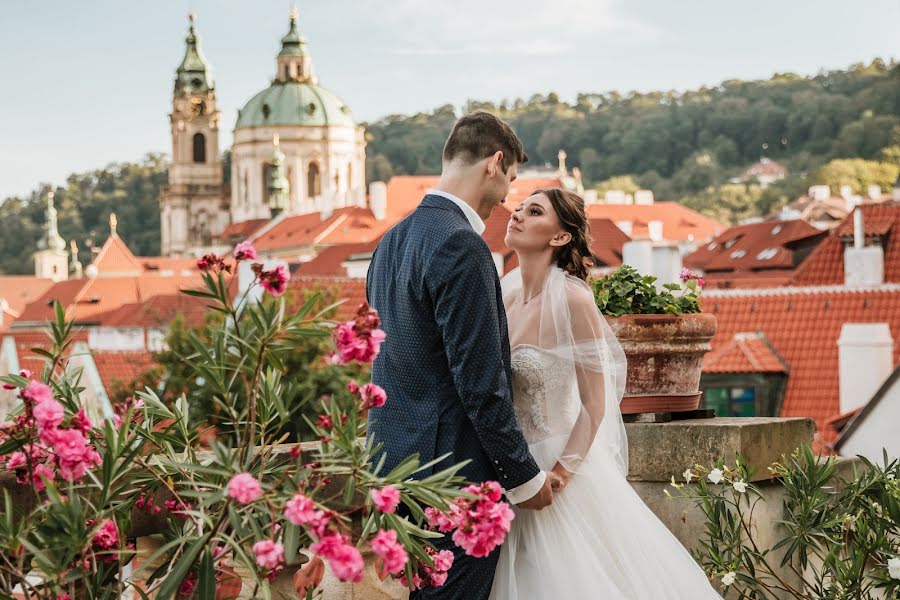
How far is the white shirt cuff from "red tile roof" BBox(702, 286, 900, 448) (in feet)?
61.3

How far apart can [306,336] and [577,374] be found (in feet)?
3.75

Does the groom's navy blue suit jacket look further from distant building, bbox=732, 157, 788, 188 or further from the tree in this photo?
distant building, bbox=732, 157, 788, 188

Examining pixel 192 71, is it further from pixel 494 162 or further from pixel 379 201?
pixel 494 162

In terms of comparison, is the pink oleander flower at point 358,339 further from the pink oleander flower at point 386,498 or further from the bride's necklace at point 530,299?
the bride's necklace at point 530,299

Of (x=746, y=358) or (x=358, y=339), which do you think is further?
(x=746, y=358)

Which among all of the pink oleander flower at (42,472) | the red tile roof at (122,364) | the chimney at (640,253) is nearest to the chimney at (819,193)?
the red tile roof at (122,364)

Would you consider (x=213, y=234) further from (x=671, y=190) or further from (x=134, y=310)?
(x=134, y=310)

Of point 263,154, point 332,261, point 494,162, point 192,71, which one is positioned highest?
point 192,71

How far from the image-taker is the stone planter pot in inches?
163

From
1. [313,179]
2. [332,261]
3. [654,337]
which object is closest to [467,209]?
[654,337]

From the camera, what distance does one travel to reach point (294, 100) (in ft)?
397

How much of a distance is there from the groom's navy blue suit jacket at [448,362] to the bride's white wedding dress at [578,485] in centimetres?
29

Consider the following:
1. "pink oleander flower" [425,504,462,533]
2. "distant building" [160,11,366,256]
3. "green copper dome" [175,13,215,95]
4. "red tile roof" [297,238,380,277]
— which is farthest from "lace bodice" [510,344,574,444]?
"green copper dome" [175,13,215,95]

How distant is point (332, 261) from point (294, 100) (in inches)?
2249
